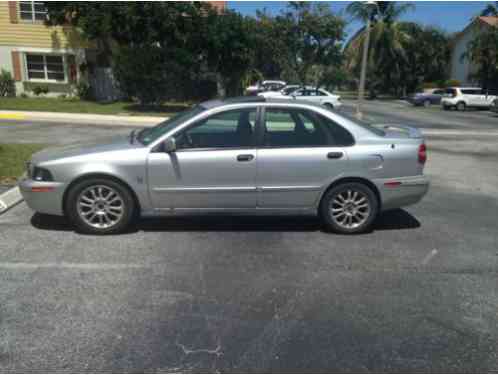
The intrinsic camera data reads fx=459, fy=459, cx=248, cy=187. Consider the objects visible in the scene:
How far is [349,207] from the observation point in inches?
218

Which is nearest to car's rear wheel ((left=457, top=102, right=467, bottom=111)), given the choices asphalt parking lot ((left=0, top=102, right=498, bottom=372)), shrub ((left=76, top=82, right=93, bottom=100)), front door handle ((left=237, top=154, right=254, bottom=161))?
shrub ((left=76, top=82, right=93, bottom=100))

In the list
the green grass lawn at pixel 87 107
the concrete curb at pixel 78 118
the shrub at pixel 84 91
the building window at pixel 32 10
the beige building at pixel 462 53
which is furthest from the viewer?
the beige building at pixel 462 53

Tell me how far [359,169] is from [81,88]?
2271 cm

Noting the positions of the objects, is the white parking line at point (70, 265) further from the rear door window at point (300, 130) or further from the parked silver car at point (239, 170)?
the rear door window at point (300, 130)

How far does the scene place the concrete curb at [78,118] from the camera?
55.7 ft

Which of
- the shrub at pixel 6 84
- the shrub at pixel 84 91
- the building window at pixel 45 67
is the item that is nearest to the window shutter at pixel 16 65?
the shrub at pixel 6 84

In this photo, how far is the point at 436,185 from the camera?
329 inches

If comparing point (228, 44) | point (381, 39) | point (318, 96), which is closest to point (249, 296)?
point (228, 44)

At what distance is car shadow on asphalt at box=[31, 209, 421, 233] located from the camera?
568cm

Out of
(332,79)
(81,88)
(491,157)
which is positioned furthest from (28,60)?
(332,79)

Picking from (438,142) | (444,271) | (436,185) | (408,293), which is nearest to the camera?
(408,293)

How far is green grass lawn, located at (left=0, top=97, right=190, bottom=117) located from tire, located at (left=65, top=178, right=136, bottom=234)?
14772 millimetres

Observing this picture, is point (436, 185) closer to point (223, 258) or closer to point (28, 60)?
point (223, 258)

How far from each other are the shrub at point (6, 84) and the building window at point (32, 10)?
3076 millimetres
